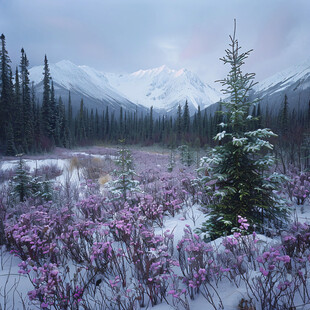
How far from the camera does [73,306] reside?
2053 millimetres

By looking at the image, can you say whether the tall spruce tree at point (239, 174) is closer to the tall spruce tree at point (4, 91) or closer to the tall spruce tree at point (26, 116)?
the tall spruce tree at point (26, 116)

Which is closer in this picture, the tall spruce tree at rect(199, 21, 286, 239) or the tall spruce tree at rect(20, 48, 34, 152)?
the tall spruce tree at rect(199, 21, 286, 239)

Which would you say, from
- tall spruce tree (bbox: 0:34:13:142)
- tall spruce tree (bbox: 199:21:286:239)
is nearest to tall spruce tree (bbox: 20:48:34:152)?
tall spruce tree (bbox: 0:34:13:142)

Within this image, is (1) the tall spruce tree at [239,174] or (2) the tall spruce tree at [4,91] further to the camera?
(2) the tall spruce tree at [4,91]

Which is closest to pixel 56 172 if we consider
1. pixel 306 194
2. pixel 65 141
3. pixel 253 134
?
pixel 253 134

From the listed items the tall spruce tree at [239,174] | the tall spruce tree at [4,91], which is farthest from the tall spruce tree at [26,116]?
the tall spruce tree at [239,174]

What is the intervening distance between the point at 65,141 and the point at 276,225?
37339 millimetres

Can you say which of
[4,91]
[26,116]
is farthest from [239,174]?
[4,91]

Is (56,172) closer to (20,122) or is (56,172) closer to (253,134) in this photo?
(253,134)

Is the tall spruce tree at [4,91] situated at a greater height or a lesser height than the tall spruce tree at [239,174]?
greater

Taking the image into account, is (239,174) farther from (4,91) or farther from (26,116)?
(4,91)

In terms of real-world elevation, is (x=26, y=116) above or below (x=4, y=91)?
below

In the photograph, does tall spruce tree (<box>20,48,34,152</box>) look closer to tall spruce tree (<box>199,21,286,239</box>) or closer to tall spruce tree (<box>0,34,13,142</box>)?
tall spruce tree (<box>0,34,13,142</box>)

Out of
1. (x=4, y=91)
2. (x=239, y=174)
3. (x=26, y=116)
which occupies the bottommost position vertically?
(x=239, y=174)
